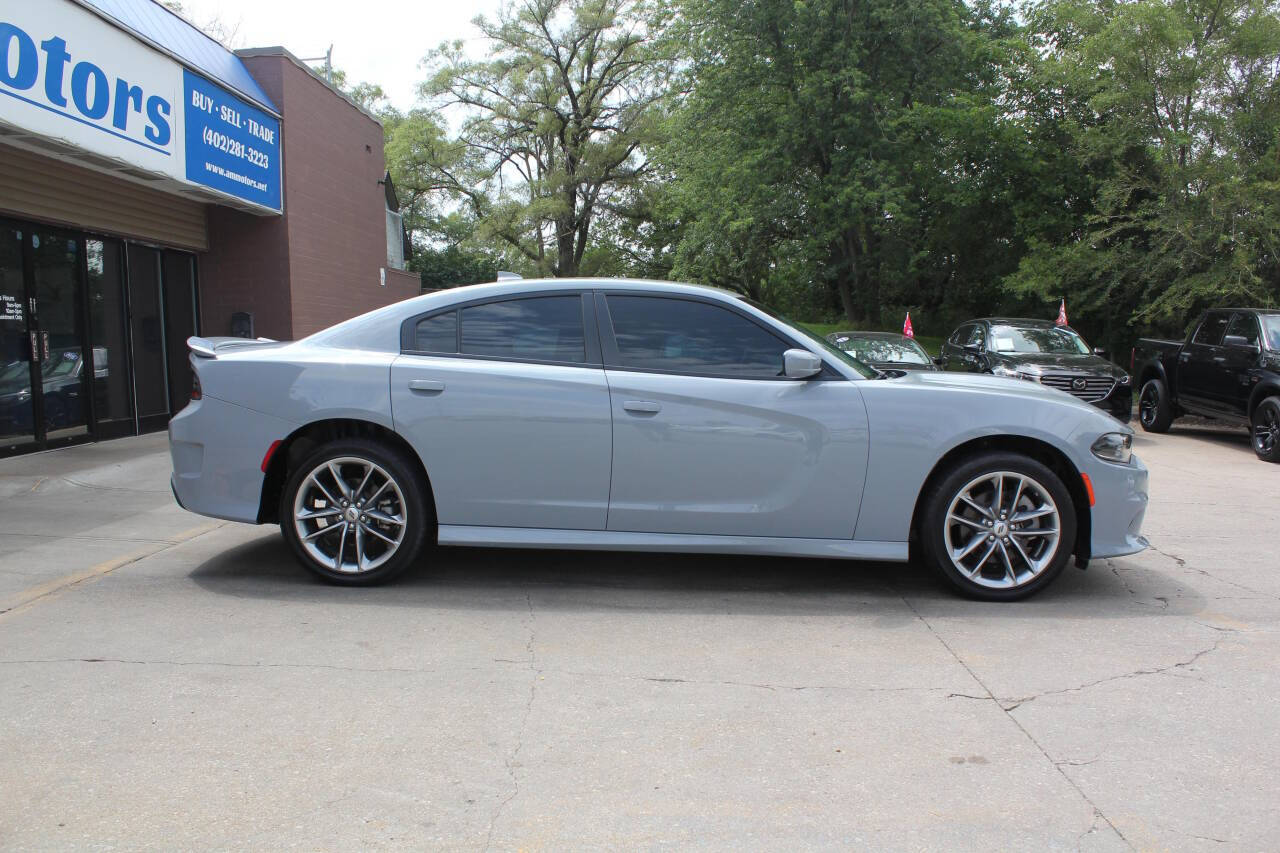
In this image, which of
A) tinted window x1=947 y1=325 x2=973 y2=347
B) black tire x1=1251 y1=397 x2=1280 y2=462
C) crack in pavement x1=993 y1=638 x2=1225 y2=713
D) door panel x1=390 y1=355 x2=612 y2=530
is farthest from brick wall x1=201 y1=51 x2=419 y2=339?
black tire x1=1251 y1=397 x2=1280 y2=462

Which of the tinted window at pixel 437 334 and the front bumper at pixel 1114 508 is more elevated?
the tinted window at pixel 437 334

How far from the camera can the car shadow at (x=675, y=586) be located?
4824 mm

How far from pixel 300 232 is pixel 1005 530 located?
39.4 feet

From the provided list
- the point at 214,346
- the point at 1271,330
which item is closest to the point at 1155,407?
the point at 1271,330

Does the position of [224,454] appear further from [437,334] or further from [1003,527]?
[1003,527]

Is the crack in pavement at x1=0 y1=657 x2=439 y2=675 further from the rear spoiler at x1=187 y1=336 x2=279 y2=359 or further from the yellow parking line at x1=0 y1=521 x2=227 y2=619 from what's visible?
the rear spoiler at x1=187 y1=336 x2=279 y2=359

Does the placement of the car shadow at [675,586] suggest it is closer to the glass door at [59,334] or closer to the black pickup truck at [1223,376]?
the glass door at [59,334]

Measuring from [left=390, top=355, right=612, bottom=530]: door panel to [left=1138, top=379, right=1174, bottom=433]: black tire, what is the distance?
38.4ft

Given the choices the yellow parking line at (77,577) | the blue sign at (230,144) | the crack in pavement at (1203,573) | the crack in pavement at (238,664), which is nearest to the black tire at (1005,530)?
the crack in pavement at (1203,573)

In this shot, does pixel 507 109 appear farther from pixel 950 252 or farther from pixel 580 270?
pixel 950 252

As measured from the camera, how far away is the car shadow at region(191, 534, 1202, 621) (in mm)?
4824

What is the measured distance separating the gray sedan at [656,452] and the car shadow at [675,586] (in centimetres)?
22

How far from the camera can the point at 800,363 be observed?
4777 mm

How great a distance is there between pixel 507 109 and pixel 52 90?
118 ft
